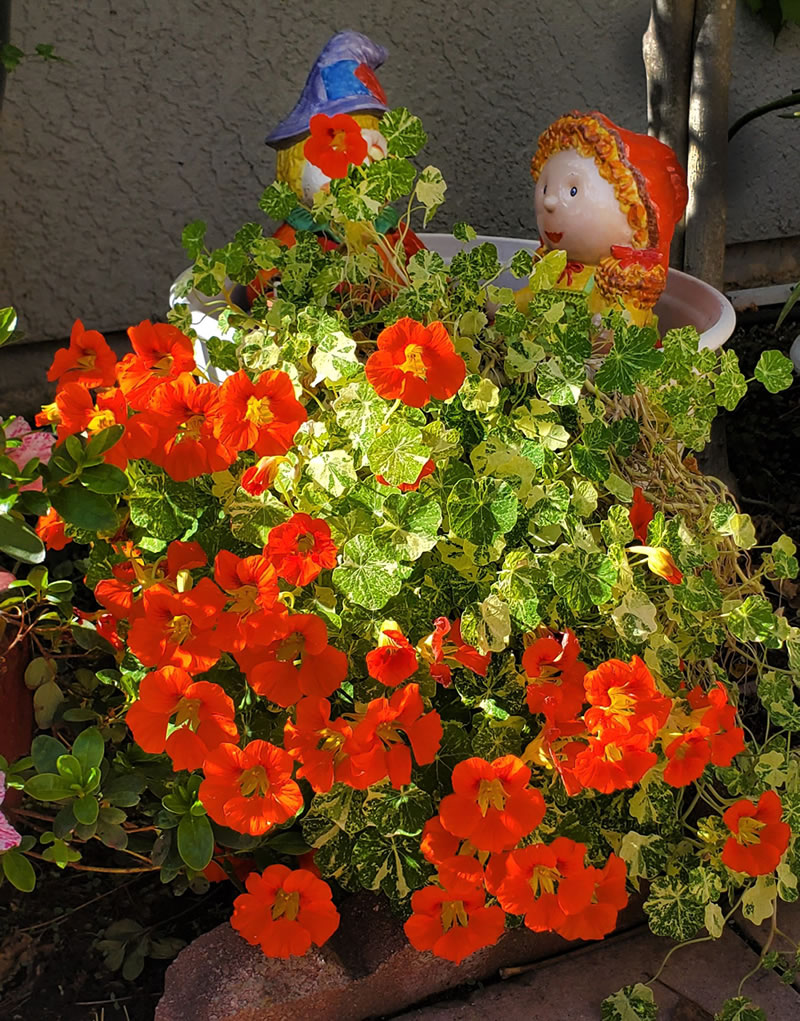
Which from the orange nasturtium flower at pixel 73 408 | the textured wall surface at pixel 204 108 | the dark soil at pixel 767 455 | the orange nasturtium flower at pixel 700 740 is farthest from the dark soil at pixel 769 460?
the orange nasturtium flower at pixel 73 408

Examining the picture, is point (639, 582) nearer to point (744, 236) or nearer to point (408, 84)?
point (408, 84)

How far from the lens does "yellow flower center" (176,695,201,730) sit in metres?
1.11

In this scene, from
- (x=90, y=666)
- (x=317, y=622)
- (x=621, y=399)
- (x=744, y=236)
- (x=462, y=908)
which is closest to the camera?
(x=317, y=622)

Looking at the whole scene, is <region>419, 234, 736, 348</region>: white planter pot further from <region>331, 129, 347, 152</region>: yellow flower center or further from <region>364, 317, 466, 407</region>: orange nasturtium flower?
<region>364, 317, 466, 407</region>: orange nasturtium flower

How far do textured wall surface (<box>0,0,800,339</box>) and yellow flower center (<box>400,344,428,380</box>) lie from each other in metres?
1.77

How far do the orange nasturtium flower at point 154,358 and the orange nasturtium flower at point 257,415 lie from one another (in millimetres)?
147

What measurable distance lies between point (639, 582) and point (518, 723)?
22 cm

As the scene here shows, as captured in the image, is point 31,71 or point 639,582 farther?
point 31,71

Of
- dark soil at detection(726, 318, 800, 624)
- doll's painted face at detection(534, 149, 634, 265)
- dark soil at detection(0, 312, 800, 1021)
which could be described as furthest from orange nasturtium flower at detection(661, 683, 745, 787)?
dark soil at detection(726, 318, 800, 624)

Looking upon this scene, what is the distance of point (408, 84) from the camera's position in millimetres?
2775

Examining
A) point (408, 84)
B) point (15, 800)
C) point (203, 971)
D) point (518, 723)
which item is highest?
point (408, 84)

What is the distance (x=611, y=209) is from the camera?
5.83ft

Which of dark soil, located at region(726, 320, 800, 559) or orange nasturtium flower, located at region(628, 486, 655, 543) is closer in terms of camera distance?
orange nasturtium flower, located at region(628, 486, 655, 543)

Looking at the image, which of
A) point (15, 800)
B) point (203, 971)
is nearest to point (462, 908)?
point (203, 971)
